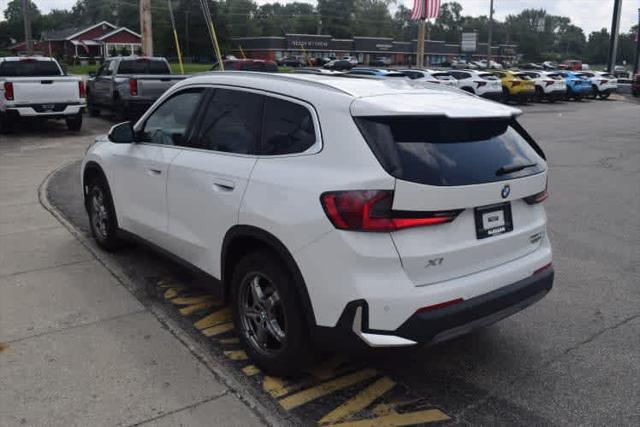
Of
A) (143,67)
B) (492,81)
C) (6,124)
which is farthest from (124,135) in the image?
(492,81)

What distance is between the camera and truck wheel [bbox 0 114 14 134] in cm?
1482

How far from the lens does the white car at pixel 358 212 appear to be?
304 cm

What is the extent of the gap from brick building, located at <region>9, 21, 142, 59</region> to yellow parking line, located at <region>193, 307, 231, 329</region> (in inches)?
3280

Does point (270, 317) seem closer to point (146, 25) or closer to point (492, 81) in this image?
point (146, 25)

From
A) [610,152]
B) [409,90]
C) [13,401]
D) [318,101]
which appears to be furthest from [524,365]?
[610,152]

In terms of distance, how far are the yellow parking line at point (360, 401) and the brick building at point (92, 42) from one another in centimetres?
8464

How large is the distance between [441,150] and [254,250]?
123 cm

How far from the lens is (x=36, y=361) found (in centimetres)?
389

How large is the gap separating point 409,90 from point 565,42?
579 feet

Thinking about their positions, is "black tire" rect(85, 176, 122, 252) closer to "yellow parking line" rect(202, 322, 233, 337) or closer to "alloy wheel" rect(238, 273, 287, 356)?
"yellow parking line" rect(202, 322, 233, 337)

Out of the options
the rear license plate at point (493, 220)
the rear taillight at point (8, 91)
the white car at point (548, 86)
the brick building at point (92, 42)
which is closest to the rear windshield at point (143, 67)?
the rear taillight at point (8, 91)

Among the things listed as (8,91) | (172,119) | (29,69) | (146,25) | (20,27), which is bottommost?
(8,91)

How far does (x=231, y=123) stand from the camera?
Result: 404 centimetres

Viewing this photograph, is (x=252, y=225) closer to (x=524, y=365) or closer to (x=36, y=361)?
(x=36, y=361)
